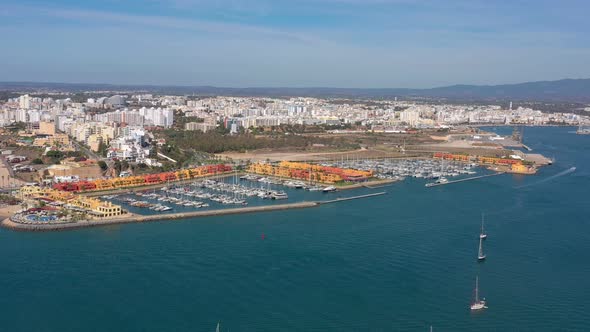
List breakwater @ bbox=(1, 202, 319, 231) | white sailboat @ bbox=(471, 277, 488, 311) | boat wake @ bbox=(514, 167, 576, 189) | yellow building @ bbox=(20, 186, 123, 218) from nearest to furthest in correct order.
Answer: white sailboat @ bbox=(471, 277, 488, 311) < breakwater @ bbox=(1, 202, 319, 231) < yellow building @ bbox=(20, 186, 123, 218) < boat wake @ bbox=(514, 167, 576, 189)

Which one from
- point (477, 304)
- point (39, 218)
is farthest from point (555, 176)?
point (39, 218)

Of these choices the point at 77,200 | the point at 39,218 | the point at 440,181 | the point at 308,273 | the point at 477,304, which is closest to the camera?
the point at 477,304

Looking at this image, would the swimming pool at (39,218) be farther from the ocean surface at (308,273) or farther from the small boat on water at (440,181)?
the small boat on water at (440,181)

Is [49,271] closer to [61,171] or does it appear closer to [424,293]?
[424,293]

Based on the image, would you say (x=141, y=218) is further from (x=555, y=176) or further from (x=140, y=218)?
(x=555, y=176)

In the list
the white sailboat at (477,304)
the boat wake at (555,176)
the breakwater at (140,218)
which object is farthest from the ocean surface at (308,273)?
the boat wake at (555,176)

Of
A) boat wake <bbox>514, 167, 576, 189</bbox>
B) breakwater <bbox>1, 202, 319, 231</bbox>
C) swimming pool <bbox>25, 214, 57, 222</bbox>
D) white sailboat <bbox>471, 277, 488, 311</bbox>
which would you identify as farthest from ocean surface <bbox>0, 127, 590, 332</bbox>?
boat wake <bbox>514, 167, 576, 189</bbox>

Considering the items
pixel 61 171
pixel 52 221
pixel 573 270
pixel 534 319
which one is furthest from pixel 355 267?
pixel 61 171

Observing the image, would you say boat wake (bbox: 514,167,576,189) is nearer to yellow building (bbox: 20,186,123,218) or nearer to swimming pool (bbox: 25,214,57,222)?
yellow building (bbox: 20,186,123,218)

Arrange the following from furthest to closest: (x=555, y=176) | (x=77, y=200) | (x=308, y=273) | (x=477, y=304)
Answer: (x=555, y=176) < (x=77, y=200) < (x=308, y=273) < (x=477, y=304)
